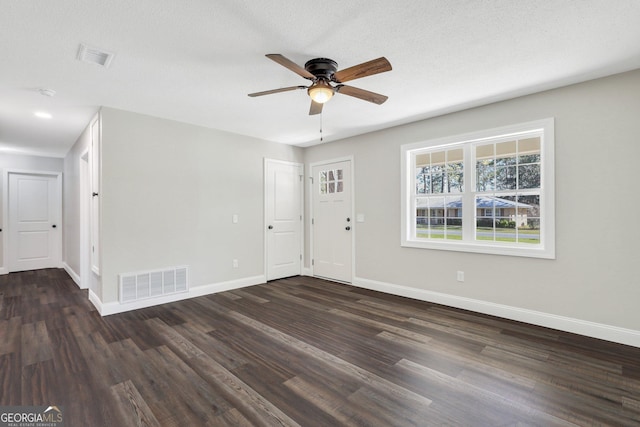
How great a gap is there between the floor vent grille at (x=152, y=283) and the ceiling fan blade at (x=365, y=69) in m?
3.43

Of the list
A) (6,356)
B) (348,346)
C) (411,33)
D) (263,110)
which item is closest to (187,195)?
(263,110)

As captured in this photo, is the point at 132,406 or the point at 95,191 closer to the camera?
the point at 132,406

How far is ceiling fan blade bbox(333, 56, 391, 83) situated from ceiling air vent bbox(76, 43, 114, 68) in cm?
190

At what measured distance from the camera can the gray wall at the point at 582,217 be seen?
2824mm

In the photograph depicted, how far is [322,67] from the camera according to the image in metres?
2.54

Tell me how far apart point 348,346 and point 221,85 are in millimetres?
2873

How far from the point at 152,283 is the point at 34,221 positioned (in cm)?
476

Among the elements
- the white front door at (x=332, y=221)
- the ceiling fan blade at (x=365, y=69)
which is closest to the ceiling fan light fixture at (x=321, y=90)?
the ceiling fan blade at (x=365, y=69)

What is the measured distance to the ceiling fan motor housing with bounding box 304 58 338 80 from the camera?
8.29 ft

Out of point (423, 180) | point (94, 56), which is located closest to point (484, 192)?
point (423, 180)

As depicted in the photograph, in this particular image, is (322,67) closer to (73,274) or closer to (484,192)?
(484,192)

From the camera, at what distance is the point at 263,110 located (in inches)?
151

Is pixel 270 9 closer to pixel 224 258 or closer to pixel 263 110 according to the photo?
pixel 263 110

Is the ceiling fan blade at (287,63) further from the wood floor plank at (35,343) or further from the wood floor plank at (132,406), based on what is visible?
the wood floor plank at (35,343)
